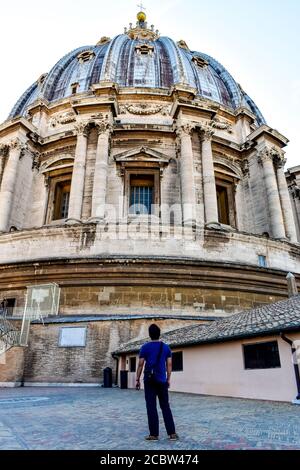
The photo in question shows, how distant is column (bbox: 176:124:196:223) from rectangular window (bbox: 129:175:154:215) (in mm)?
3055

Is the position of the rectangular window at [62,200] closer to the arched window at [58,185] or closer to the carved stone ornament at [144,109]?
the arched window at [58,185]

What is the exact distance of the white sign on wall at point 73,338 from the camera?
44.2ft

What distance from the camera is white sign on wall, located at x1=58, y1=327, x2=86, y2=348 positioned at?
13.5 metres

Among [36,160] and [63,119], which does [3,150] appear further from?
[63,119]

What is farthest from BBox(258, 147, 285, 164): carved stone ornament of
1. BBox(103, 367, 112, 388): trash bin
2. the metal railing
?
the metal railing

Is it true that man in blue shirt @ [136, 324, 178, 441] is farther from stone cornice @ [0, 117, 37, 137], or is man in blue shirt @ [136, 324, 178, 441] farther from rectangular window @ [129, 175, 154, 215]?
stone cornice @ [0, 117, 37, 137]

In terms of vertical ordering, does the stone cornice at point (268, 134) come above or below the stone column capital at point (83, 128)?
above

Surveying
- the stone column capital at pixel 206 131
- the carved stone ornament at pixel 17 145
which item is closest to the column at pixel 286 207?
the stone column capital at pixel 206 131

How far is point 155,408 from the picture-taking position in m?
4.57

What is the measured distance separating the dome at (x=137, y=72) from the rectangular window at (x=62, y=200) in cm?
996

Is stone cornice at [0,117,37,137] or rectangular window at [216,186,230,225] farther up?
stone cornice at [0,117,37,137]

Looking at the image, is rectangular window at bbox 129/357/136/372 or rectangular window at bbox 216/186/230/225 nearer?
rectangular window at bbox 129/357/136/372

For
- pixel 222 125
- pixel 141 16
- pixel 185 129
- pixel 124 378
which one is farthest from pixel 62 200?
pixel 141 16

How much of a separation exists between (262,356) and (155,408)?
479 centimetres
